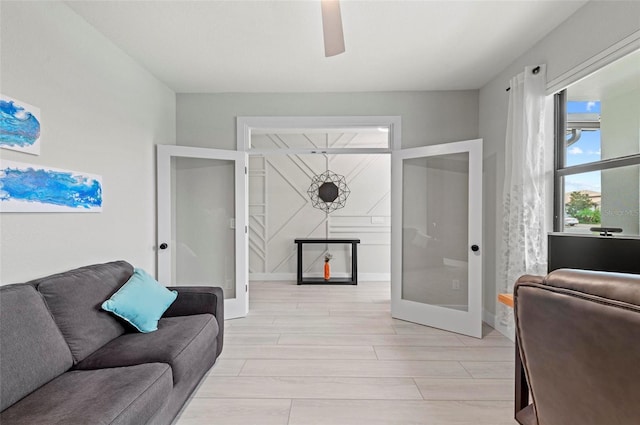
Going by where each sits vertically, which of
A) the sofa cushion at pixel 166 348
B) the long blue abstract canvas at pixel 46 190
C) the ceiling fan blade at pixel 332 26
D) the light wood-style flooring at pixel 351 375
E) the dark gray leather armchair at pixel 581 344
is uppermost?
the ceiling fan blade at pixel 332 26

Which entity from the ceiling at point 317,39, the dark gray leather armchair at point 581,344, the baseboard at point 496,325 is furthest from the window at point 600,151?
the dark gray leather armchair at point 581,344

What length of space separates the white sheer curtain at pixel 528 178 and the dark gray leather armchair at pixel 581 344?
226cm

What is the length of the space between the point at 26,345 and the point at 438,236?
11.2 feet

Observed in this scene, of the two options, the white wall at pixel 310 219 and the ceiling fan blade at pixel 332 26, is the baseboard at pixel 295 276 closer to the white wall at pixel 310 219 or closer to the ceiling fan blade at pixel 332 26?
the white wall at pixel 310 219

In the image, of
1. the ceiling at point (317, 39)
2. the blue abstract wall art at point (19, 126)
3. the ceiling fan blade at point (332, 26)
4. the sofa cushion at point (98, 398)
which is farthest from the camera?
the ceiling at point (317, 39)

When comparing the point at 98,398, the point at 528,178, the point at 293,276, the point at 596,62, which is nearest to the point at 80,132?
the point at 98,398

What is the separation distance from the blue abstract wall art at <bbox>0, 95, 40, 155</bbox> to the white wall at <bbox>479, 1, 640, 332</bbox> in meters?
3.66

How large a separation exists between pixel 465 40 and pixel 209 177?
9.73 feet

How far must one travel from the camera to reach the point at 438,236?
11.6ft

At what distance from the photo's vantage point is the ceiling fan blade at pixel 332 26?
5.40ft

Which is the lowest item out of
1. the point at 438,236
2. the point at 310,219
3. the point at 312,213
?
the point at 438,236

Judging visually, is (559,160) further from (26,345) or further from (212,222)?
(26,345)

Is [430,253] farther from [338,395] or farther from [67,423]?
[67,423]

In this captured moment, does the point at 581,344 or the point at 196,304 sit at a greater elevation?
the point at 581,344
